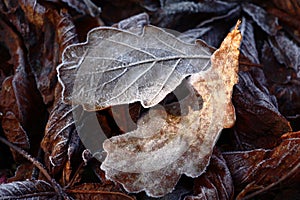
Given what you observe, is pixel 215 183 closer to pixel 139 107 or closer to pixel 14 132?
pixel 139 107

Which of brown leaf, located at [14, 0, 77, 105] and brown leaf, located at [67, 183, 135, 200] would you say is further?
brown leaf, located at [14, 0, 77, 105]

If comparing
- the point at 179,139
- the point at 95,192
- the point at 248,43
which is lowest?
the point at 95,192

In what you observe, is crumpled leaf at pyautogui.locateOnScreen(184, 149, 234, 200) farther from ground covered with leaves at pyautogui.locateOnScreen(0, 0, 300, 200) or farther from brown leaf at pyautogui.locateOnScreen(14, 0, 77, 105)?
brown leaf at pyautogui.locateOnScreen(14, 0, 77, 105)

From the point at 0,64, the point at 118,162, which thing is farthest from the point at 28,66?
the point at 118,162

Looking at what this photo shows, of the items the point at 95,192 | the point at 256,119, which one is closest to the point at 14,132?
the point at 95,192

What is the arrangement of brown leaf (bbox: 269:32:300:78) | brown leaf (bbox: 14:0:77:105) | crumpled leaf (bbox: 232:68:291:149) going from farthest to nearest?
brown leaf (bbox: 269:32:300:78) → brown leaf (bbox: 14:0:77:105) → crumpled leaf (bbox: 232:68:291:149)

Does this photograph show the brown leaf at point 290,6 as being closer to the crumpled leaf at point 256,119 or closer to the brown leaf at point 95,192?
the crumpled leaf at point 256,119

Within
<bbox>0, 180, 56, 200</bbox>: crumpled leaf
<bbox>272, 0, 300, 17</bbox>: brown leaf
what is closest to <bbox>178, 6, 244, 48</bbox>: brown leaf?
<bbox>272, 0, 300, 17</bbox>: brown leaf

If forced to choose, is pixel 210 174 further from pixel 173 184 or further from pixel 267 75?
pixel 267 75

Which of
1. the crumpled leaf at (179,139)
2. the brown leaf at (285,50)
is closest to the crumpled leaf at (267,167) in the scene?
the crumpled leaf at (179,139)
